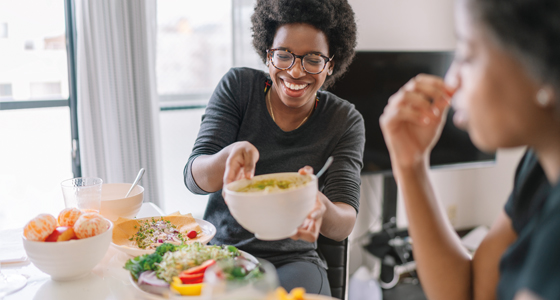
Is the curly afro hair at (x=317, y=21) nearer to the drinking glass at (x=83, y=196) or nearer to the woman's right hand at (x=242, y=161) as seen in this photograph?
the woman's right hand at (x=242, y=161)

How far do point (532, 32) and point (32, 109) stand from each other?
2.72 m

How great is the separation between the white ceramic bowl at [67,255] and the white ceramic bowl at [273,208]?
35 centimetres

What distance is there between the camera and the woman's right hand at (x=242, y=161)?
42.5 inches

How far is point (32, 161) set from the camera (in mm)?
2656

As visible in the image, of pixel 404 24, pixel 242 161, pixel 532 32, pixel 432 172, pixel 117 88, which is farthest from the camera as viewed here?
pixel 432 172

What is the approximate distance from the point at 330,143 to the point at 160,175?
1402mm

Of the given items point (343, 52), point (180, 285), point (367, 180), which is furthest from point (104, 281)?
point (367, 180)

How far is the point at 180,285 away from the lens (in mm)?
843

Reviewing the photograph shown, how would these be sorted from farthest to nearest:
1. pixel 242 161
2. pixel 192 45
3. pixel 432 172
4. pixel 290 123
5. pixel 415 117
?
pixel 432 172
pixel 192 45
pixel 290 123
pixel 242 161
pixel 415 117

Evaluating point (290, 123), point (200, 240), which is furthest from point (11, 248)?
point (290, 123)

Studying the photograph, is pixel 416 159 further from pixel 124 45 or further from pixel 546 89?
pixel 124 45

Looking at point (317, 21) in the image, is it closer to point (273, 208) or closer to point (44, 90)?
point (273, 208)

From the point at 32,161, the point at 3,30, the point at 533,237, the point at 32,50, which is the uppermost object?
the point at 3,30

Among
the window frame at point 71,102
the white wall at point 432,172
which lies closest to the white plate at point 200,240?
the window frame at point 71,102
